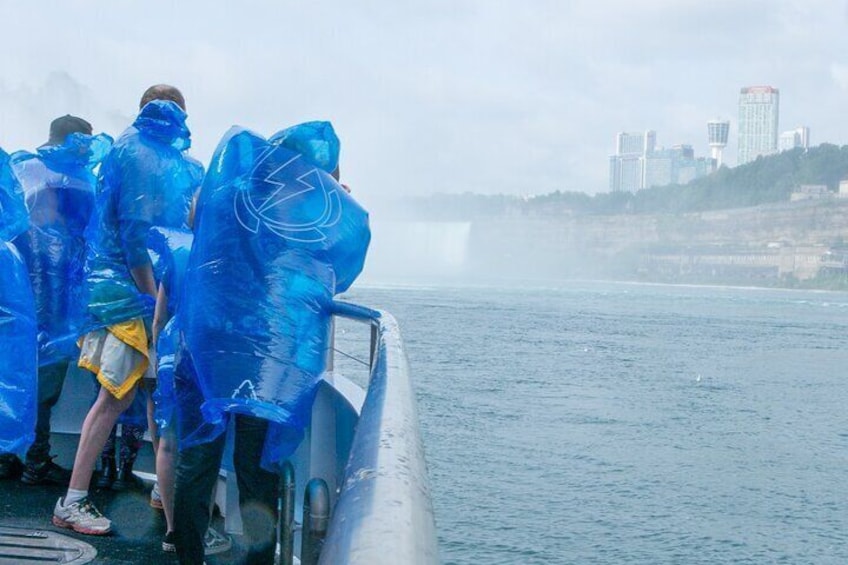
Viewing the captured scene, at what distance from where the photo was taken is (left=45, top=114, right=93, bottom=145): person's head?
386cm

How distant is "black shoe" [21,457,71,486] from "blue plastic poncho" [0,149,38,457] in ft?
2.98

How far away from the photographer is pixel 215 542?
304 centimetres

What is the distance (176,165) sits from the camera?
3.10 m

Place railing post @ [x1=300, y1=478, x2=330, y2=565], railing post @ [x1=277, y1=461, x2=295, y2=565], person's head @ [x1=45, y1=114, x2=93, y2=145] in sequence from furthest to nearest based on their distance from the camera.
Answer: person's head @ [x1=45, y1=114, x2=93, y2=145], railing post @ [x1=277, y1=461, x2=295, y2=565], railing post @ [x1=300, y1=478, x2=330, y2=565]

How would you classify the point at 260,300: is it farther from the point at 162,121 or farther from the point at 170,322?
the point at 162,121

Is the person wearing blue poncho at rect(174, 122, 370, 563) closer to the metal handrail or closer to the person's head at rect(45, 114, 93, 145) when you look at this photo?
the metal handrail

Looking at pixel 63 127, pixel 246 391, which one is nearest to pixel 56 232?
pixel 63 127

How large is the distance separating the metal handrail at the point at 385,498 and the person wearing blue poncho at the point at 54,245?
2.60 m

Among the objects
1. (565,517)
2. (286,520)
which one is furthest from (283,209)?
(565,517)

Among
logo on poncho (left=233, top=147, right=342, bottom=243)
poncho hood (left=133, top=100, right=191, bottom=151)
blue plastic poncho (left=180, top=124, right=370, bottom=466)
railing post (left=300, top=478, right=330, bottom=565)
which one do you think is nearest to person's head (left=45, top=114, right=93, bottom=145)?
poncho hood (left=133, top=100, right=191, bottom=151)

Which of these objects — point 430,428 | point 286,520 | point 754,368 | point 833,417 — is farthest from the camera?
point 754,368

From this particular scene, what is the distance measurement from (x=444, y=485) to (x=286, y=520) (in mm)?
14736

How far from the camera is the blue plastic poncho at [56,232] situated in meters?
3.74

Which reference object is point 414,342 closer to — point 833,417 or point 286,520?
point 833,417
